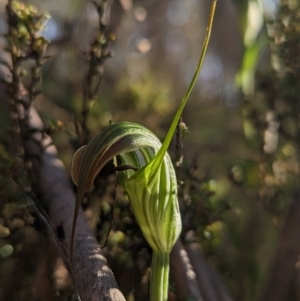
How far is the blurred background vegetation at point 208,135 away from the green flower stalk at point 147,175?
0.07 m

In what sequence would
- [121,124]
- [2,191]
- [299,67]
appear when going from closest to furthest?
1. [121,124]
2. [2,191]
3. [299,67]

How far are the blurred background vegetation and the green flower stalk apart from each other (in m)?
0.07

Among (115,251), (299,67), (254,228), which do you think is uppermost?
(299,67)

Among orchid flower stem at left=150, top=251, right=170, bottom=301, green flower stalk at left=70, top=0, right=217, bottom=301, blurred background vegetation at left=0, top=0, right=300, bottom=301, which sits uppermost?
green flower stalk at left=70, top=0, right=217, bottom=301

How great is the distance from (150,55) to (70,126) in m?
0.71

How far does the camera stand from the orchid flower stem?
16.8 inches

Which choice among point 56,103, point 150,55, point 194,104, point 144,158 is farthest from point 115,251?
point 150,55

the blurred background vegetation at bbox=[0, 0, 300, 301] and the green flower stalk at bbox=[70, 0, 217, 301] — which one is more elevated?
the green flower stalk at bbox=[70, 0, 217, 301]

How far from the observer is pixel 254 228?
103 cm

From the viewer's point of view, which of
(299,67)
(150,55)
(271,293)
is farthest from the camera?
(150,55)

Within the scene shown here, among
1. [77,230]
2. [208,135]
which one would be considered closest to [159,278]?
[77,230]

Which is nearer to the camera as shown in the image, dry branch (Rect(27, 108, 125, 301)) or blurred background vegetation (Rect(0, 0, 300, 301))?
dry branch (Rect(27, 108, 125, 301))

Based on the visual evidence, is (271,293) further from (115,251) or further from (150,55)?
(150,55)

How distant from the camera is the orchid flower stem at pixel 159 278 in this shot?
0.43m
